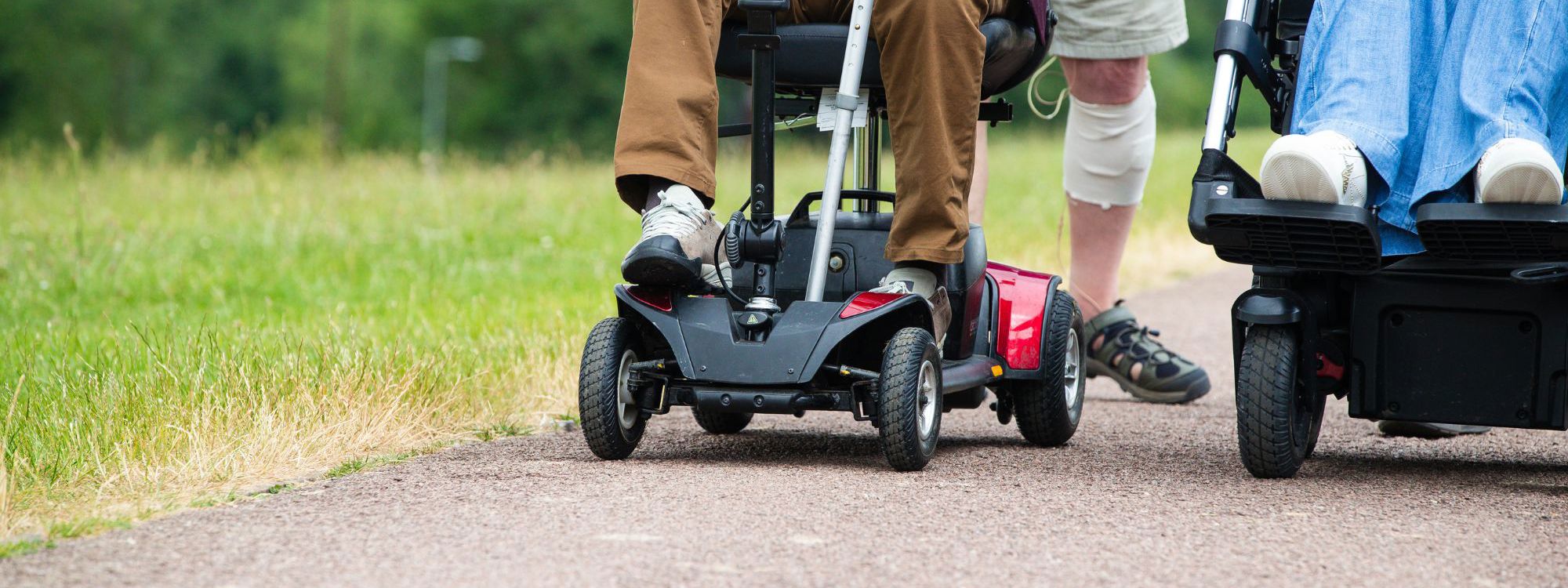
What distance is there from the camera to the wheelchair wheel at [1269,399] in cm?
291

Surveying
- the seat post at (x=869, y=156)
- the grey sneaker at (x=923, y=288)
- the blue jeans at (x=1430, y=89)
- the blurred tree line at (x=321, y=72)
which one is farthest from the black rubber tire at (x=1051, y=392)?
the blurred tree line at (x=321, y=72)

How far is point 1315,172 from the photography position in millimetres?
2736

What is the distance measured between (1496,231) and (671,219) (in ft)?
4.74

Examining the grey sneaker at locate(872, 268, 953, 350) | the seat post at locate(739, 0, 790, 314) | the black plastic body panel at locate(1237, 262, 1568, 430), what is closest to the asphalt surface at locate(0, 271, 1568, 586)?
the black plastic body panel at locate(1237, 262, 1568, 430)

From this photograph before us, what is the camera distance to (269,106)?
6125 centimetres

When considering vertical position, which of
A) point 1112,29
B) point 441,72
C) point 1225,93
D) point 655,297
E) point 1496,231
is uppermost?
point 441,72

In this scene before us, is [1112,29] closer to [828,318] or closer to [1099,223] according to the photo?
[1099,223]

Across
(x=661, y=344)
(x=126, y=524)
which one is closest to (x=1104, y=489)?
(x=661, y=344)

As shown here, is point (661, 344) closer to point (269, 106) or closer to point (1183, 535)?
point (1183, 535)

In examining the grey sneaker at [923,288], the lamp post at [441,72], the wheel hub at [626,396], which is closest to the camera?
the wheel hub at [626,396]

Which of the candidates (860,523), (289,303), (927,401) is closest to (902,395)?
(927,401)

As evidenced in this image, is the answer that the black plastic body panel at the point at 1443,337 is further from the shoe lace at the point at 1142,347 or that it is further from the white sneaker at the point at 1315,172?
the shoe lace at the point at 1142,347

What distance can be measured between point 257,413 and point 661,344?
2.68 ft

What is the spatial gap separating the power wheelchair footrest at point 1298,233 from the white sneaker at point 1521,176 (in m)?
0.20
